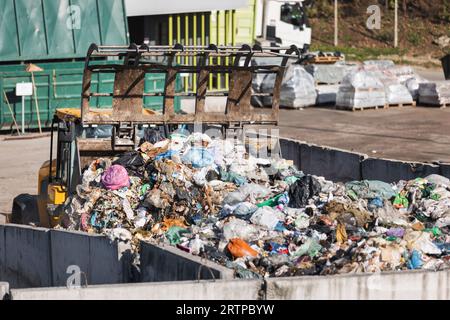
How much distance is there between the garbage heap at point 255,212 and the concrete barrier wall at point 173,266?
1.57ft

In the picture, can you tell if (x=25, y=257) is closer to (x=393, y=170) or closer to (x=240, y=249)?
(x=240, y=249)

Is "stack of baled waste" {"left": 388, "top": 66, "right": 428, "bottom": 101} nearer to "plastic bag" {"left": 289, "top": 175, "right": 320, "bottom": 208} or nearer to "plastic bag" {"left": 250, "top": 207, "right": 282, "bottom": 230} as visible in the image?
"plastic bag" {"left": 289, "top": 175, "right": 320, "bottom": 208}

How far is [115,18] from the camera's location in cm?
2688

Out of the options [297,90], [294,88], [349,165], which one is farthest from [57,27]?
[349,165]

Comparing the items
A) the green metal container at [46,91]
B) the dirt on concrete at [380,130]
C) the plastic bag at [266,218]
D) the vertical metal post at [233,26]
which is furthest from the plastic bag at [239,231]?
the vertical metal post at [233,26]

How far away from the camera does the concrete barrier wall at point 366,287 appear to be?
29.7 feet

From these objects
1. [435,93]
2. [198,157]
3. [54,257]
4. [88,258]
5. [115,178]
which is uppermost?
[198,157]

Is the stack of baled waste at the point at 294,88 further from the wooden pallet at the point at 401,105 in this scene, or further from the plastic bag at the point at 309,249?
the plastic bag at the point at 309,249

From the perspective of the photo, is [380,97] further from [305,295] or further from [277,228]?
[305,295]

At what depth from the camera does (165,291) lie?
888cm

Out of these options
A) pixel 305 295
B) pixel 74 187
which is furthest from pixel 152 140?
pixel 305 295

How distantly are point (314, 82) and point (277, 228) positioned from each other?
21.3 m

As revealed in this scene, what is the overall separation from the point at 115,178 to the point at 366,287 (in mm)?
4319

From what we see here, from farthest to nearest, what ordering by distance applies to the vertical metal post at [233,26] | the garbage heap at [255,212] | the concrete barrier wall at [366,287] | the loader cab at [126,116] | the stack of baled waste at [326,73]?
1. the stack of baled waste at [326,73]
2. the vertical metal post at [233,26]
3. the loader cab at [126,116]
4. the garbage heap at [255,212]
5. the concrete barrier wall at [366,287]
